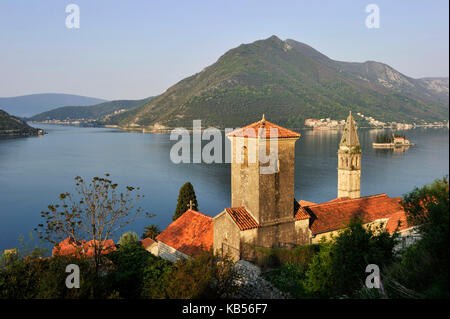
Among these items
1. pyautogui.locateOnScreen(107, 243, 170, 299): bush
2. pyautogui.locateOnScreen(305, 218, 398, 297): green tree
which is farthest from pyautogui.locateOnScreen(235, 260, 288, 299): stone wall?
pyautogui.locateOnScreen(107, 243, 170, 299): bush

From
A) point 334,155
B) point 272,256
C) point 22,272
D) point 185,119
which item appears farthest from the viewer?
point 185,119

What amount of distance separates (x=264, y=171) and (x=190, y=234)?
5.58m

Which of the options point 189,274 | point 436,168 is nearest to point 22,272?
point 189,274

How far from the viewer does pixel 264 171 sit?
13.2 metres

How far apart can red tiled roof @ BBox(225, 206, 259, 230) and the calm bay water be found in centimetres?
1965

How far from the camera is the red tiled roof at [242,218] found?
13077 millimetres

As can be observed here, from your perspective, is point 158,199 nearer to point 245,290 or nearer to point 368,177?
point 368,177

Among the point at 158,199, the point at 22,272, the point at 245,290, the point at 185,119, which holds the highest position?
the point at 185,119

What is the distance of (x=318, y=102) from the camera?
170750 millimetres

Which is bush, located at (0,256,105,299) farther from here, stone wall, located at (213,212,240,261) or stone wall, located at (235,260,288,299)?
stone wall, located at (213,212,240,261)

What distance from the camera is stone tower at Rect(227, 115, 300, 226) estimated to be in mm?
13141
